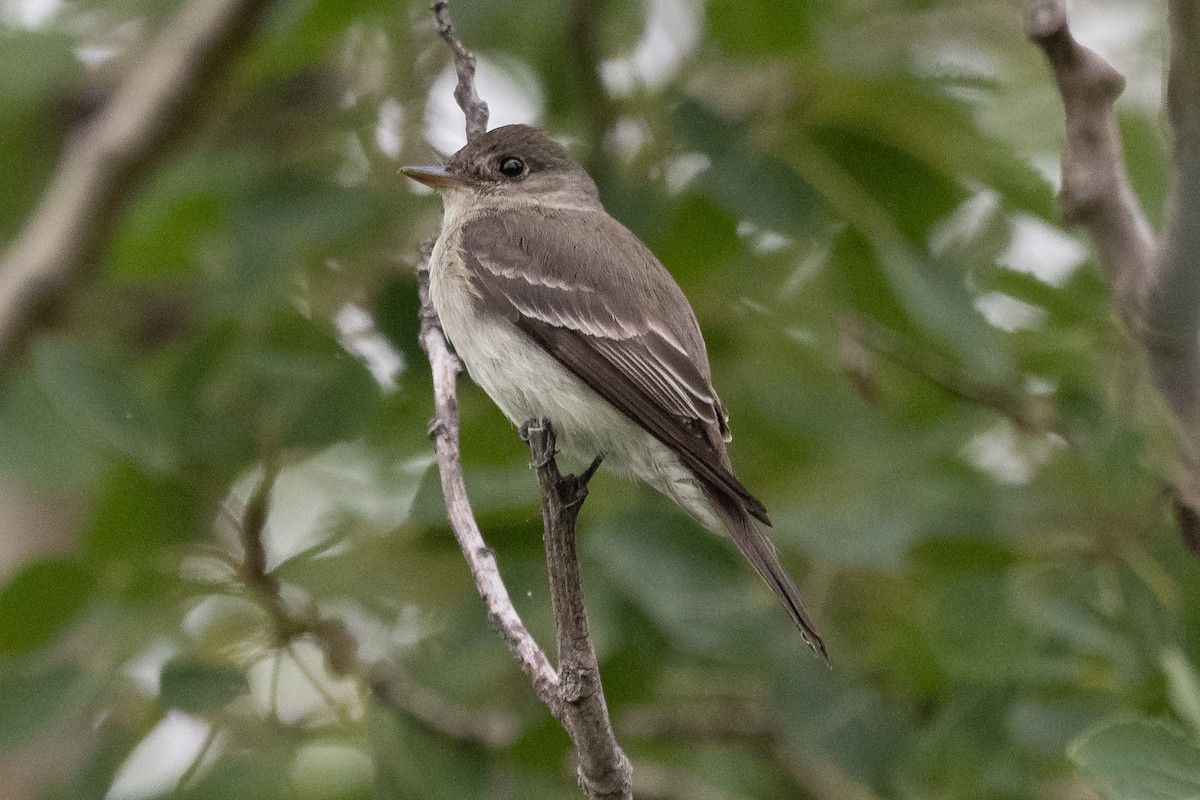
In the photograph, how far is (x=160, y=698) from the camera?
3098 millimetres

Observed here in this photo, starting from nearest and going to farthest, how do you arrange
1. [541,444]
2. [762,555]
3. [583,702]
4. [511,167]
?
[583,702], [541,444], [762,555], [511,167]

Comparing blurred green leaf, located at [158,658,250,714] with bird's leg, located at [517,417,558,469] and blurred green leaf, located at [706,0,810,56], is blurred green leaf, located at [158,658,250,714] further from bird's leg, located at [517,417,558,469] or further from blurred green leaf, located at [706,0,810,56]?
blurred green leaf, located at [706,0,810,56]

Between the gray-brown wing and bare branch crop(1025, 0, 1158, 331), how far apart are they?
94 centimetres

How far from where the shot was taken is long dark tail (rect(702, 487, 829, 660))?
2832mm

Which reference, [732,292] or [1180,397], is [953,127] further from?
[1180,397]

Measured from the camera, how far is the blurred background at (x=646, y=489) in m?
3.27

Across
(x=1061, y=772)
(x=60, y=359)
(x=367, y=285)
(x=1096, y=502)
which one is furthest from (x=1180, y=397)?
(x=367, y=285)

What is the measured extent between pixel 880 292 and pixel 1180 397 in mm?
1780

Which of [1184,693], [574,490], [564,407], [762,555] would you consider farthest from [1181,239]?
[564,407]

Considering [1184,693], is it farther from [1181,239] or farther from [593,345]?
[593,345]

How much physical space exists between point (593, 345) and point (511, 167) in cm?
94

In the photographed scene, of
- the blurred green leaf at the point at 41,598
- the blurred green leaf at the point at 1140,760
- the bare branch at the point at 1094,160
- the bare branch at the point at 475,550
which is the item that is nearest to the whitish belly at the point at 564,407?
the bare branch at the point at 475,550

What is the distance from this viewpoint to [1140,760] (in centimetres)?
205

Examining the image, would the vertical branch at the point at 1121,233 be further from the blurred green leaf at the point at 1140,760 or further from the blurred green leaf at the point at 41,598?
the blurred green leaf at the point at 41,598
